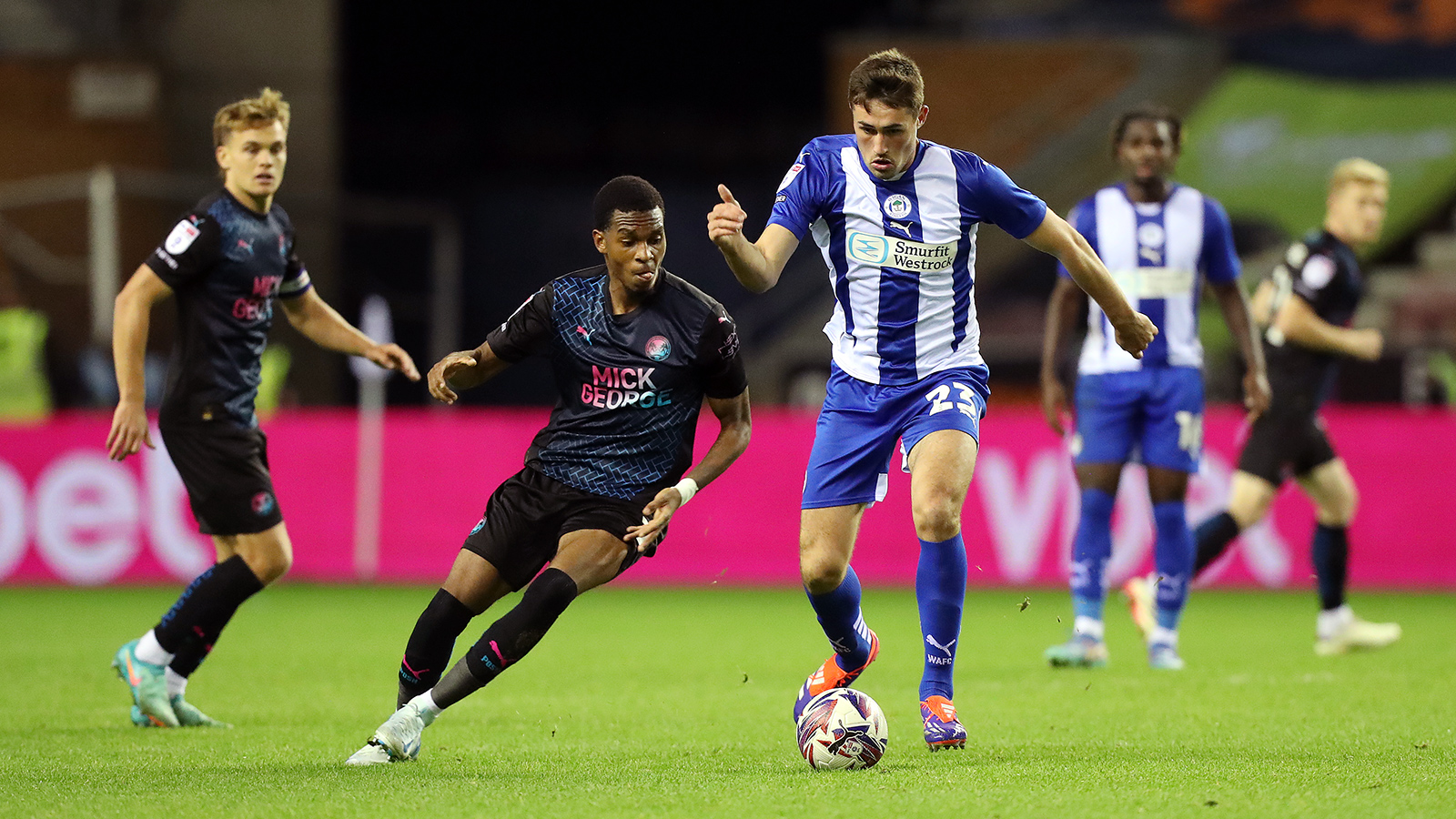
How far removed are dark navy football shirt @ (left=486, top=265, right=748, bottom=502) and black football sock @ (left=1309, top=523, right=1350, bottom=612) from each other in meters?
4.43

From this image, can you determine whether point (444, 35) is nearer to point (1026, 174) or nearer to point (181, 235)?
point (1026, 174)

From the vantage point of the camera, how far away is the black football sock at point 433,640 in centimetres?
514

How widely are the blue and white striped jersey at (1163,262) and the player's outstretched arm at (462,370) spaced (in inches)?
135

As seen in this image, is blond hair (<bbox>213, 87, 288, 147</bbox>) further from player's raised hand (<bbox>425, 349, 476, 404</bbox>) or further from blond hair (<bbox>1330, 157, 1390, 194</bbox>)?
blond hair (<bbox>1330, 157, 1390, 194</bbox>)

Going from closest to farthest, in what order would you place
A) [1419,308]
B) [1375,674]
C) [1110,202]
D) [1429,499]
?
[1375,674]
[1110,202]
[1429,499]
[1419,308]

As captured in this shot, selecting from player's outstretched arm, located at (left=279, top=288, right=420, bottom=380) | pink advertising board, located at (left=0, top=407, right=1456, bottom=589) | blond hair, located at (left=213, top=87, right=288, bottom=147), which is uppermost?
blond hair, located at (left=213, top=87, right=288, bottom=147)

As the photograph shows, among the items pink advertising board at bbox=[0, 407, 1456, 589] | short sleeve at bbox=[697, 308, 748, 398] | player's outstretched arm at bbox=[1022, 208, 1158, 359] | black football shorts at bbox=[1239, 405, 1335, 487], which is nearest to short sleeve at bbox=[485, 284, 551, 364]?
short sleeve at bbox=[697, 308, 748, 398]

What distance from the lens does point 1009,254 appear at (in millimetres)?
22125

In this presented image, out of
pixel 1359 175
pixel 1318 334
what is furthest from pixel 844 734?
pixel 1359 175

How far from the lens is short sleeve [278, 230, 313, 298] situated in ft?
21.2

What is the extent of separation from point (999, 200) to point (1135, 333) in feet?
1.96

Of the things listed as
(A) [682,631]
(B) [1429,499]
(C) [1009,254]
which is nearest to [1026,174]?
(C) [1009,254]

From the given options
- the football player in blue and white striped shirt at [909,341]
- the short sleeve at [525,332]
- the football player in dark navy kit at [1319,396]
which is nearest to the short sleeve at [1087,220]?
the football player in dark navy kit at [1319,396]

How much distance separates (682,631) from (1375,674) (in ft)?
12.7
